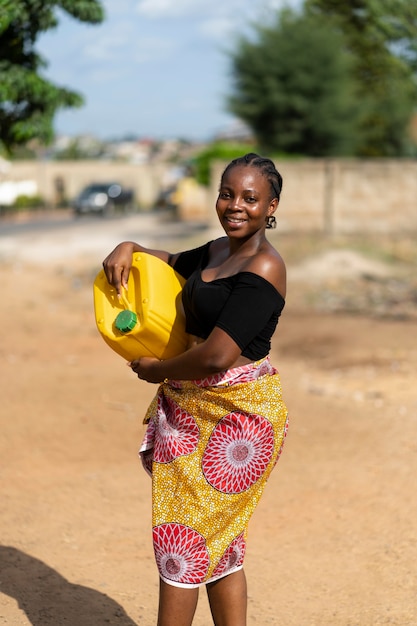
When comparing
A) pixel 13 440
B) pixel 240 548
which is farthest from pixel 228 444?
pixel 13 440

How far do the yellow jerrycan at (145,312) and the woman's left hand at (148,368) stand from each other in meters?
0.04

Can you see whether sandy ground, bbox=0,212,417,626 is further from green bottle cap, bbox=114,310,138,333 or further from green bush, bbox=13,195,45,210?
green bush, bbox=13,195,45,210

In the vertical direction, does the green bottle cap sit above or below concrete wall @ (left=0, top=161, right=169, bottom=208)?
above

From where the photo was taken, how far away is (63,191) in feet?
168

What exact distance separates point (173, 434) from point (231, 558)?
46cm

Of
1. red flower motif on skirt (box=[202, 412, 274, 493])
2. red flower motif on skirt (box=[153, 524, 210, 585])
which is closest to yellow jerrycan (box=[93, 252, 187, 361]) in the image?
red flower motif on skirt (box=[202, 412, 274, 493])

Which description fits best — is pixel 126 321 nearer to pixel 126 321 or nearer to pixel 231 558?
pixel 126 321

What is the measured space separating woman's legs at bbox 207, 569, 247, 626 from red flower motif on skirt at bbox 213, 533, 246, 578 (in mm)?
53

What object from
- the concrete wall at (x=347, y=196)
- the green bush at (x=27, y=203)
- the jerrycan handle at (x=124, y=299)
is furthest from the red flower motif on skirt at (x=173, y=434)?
the green bush at (x=27, y=203)

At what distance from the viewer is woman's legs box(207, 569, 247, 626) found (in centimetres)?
288

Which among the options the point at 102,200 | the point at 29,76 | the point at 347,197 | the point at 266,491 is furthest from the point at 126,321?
the point at 102,200

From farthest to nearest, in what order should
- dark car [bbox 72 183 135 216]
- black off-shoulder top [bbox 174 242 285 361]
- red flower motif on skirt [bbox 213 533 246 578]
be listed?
dark car [bbox 72 183 135 216] < red flower motif on skirt [bbox 213 533 246 578] < black off-shoulder top [bbox 174 242 285 361]

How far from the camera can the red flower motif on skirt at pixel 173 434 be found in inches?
108

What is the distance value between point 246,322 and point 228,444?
0.41m
